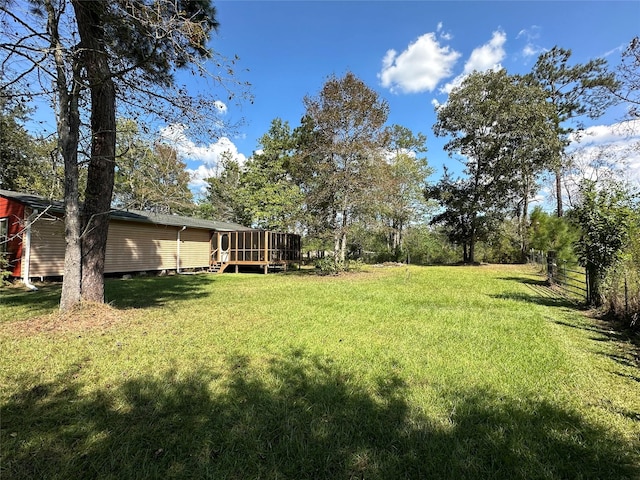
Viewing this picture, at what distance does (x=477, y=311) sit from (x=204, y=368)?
17.2 feet

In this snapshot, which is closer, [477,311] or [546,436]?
[546,436]

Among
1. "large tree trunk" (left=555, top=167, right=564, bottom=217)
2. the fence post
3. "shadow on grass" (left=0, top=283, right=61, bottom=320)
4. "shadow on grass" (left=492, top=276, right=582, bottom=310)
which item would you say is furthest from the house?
"large tree trunk" (left=555, top=167, right=564, bottom=217)

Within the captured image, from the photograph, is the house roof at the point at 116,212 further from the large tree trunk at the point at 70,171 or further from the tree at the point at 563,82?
the tree at the point at 563,82

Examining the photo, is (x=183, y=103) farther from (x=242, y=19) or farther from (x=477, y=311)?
(x=477, y=311)

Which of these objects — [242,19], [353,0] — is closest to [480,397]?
[242,19]

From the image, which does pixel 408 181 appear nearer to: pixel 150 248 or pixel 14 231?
pixel 150 248

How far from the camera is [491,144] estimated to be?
2106 cm

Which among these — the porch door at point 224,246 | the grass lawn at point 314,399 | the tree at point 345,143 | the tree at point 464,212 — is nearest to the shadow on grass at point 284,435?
the grass lawn at point 314,399

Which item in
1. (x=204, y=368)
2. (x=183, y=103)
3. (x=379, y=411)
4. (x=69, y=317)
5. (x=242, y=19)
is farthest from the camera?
(x=242, y=19)

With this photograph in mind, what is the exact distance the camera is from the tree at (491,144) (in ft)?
64.0

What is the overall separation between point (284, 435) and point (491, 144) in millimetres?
23210

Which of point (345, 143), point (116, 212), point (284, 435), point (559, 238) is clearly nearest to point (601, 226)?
point (559, 238)

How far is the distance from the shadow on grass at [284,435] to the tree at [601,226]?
5.11m

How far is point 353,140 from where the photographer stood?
14461 millimetres
